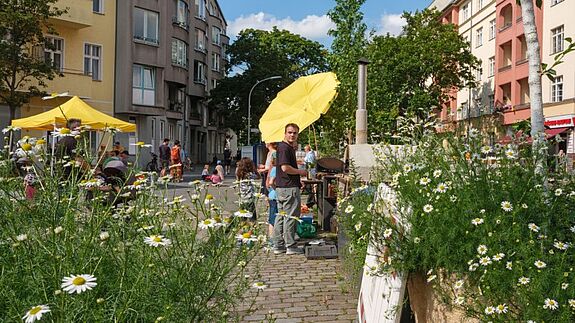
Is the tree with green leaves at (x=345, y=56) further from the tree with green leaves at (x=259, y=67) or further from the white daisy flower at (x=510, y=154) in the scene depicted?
the tree with green leaves at (x=259, y=67)

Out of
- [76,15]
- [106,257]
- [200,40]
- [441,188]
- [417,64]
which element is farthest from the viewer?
[200,40]

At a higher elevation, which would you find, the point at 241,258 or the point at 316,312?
the point at 241,258

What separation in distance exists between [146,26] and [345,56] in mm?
14745

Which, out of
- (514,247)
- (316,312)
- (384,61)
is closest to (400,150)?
(316,312)

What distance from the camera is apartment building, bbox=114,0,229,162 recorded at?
1226 inches

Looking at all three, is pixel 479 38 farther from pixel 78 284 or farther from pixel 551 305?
pixel 78 284

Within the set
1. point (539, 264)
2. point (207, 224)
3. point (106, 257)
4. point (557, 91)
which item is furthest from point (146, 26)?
point (539, 264)

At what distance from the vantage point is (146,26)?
3250 centimetres

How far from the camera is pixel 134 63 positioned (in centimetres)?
3162

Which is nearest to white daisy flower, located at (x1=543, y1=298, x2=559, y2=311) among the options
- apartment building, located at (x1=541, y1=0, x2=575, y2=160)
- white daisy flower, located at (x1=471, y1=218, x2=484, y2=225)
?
white daisy flower, located at (x1=471, y1=218, x2=484, y2=225)

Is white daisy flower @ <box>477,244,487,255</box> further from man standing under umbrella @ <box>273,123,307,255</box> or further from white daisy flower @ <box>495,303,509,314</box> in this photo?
man standing under umbrella @ <box>273,123,307,255</box>

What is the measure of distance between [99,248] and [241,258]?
65 centimetres

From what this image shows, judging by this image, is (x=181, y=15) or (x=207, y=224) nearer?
(x=207, y=224)

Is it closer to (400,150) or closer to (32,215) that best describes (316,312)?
(400,150)
